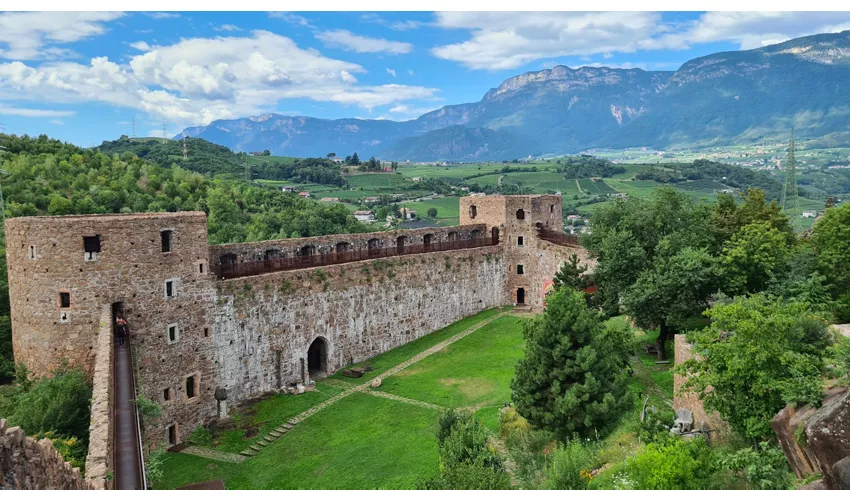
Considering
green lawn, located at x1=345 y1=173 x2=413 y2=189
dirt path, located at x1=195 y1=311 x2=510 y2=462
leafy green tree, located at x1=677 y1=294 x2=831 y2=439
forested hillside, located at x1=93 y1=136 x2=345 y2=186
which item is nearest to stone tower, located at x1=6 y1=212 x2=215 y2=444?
dirt path, located at x1=195 y1=311 x2=510 y2=462

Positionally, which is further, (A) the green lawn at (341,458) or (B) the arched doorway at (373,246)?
(B) the arched doorway at (373,246)

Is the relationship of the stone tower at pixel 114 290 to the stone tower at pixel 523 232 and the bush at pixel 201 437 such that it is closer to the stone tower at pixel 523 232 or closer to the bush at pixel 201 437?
the bush at pixel 201 437

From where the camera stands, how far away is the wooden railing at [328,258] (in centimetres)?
3156

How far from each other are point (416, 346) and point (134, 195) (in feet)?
109

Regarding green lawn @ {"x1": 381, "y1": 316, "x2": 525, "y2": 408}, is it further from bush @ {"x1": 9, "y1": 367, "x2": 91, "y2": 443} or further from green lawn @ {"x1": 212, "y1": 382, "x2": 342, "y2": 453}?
bush @ {"x1": 9, "y1": 367, "x2": 91, "y2": 443}

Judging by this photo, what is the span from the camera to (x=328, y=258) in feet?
117

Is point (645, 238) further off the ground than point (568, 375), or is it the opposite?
point (645, 238)

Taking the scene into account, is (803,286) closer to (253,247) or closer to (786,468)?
(786,468)

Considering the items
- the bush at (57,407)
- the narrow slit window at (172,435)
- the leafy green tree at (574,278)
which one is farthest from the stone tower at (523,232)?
the bush at (57,407)

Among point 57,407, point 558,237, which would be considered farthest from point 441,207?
point 57,407

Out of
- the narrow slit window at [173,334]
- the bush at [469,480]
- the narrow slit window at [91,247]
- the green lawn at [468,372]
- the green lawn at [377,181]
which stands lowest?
the green lawn at [468,372]

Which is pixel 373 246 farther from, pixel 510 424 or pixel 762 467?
pixel 762 467

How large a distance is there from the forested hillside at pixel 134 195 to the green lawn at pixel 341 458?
29.6m

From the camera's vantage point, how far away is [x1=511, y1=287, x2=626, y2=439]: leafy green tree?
67.6ft
